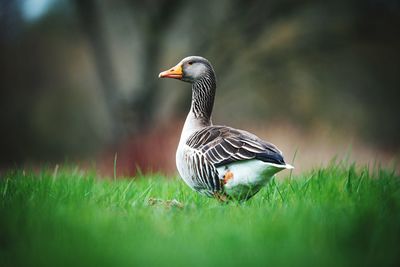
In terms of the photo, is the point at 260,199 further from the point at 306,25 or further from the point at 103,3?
the point at 103,3

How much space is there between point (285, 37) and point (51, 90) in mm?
9456

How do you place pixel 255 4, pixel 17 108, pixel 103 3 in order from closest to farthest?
1. pixel 255 4
2. pixel 103 3
3. pixel 17 108

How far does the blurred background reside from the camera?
1273cm

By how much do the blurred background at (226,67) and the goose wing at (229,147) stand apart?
233 inches

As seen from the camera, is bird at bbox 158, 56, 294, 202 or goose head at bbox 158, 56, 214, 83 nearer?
bird at bbox 158, 56, 294, 202

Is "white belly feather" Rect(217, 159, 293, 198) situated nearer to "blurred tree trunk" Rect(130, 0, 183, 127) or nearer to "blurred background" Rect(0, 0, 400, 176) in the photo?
"blurred background" Rect(0, 0, 400, 176)

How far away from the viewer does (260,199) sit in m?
4.68

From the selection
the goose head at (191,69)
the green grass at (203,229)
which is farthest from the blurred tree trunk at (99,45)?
the green grass at (203,229)

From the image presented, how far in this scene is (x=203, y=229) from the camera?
326 centimetres

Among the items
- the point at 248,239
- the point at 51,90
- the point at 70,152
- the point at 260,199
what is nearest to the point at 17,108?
the point at 51,90

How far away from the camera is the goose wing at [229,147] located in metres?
4.18

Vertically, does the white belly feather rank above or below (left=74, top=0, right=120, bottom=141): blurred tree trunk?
below

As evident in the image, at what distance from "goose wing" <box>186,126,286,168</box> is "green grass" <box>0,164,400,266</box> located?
414 mm

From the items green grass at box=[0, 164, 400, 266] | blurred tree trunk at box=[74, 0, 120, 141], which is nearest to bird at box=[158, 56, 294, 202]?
green grass at box=[0, 164, 400, 266]
